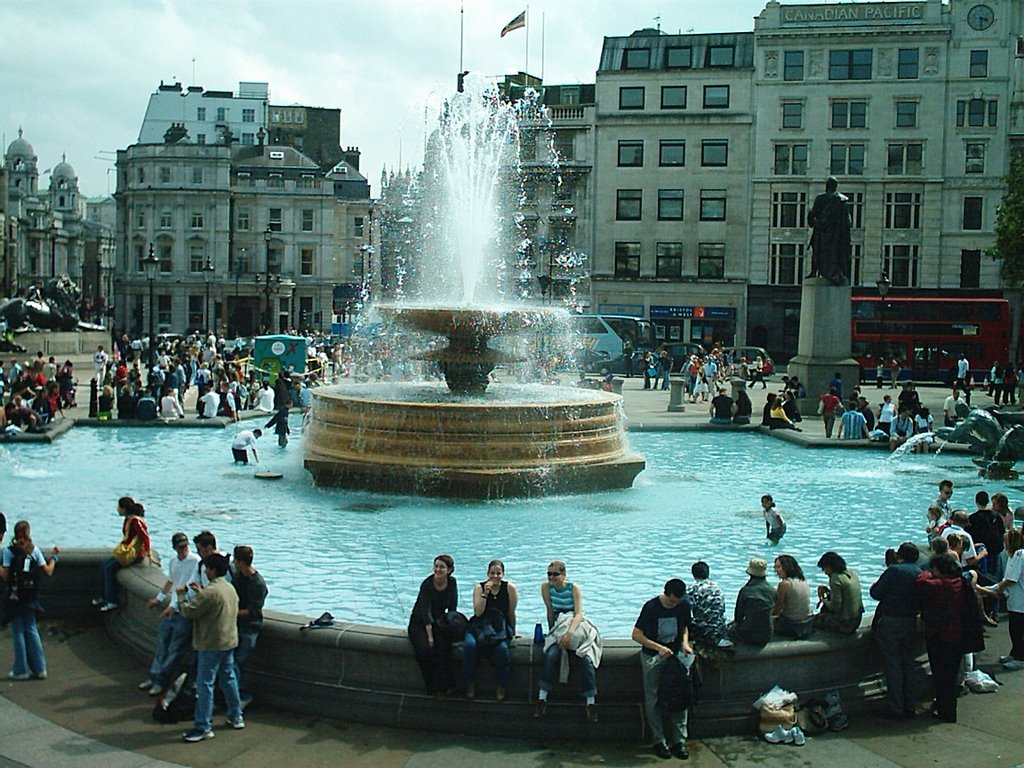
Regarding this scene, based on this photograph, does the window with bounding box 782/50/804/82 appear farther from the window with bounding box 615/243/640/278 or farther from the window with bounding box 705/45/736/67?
the window with bounding box 615/243/640/278

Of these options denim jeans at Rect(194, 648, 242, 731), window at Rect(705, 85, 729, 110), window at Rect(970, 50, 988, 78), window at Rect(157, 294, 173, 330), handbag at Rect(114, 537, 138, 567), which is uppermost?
window at Rect(970, 50, 988, 78)

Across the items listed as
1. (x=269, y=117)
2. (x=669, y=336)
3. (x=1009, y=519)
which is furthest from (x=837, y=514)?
(x=269, y=117)

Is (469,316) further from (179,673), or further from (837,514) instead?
(179,673)

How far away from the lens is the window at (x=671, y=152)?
219 feet

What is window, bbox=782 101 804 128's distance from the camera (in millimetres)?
64750

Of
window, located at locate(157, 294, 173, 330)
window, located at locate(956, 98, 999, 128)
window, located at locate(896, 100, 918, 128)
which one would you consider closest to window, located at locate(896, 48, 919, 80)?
window, located at locate(896, 100, 918, 128)

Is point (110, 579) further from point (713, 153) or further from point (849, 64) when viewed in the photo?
point (849, 64)

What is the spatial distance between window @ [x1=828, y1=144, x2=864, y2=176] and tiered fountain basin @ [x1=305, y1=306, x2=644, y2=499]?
48.2m

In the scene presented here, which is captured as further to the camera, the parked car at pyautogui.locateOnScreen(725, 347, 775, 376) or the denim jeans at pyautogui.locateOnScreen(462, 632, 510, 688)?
the parked car at pyautogui.locateOnScreen(725, 347, 775, 376)

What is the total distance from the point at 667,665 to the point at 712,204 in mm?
59532

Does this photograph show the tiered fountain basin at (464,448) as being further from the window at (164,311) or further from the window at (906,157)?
the window at (164,311)

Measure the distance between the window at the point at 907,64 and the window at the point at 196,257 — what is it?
51371mm

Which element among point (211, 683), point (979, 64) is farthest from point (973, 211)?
point (211, 683)

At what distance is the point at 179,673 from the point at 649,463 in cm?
1494
